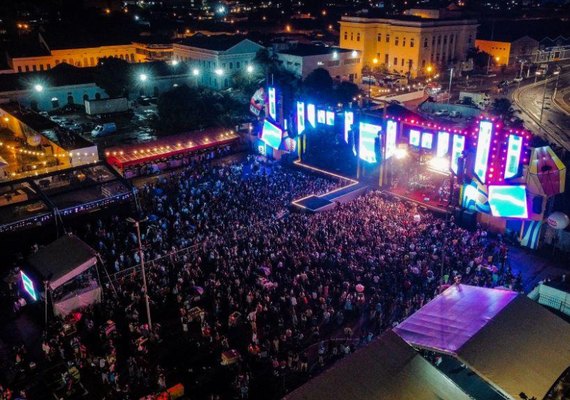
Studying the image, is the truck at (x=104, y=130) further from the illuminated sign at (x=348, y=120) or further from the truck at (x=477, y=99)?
the truck at (x=477, y=99)

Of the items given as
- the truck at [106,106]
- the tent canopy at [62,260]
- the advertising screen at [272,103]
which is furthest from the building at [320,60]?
the tent canopy at [62,260]

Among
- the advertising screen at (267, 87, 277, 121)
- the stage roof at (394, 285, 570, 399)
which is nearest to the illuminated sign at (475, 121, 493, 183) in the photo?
the stage roof at (394, 285, 570, 399)

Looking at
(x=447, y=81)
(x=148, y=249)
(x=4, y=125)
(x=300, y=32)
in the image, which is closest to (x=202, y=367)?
(x=148, y=249)

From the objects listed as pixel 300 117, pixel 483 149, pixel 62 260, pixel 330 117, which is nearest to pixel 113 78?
pixel 300 117

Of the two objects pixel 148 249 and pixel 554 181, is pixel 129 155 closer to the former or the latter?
pixel 148 249

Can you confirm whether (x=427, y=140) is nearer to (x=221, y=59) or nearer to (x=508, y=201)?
(x=508, y=201)

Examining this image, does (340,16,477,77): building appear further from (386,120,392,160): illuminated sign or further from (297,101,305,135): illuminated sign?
(386,120,392,160): illuminated sign
